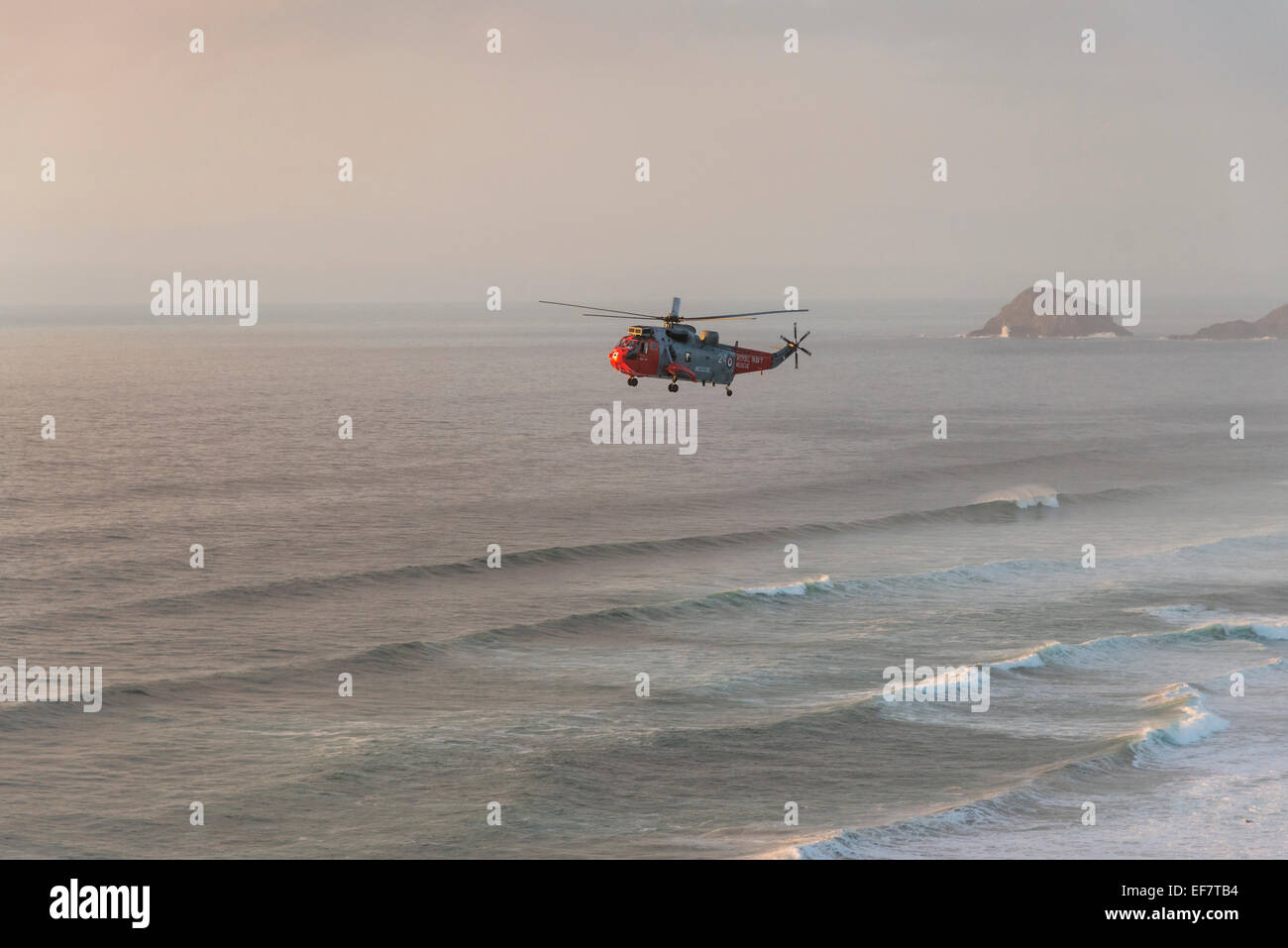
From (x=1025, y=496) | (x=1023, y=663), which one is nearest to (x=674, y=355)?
(x=1023, y=663)

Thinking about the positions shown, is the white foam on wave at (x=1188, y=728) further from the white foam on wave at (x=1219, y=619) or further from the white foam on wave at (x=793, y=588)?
the white foam on wave at (x=793, y=588)

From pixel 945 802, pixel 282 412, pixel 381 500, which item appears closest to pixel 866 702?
pixel 945 802

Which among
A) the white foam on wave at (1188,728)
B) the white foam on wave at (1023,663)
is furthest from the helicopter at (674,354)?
the white foam on wave at (1188,728)

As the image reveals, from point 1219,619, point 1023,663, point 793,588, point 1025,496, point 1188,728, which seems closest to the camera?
point 1188,728

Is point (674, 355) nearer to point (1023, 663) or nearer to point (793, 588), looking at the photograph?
point (793, 588)

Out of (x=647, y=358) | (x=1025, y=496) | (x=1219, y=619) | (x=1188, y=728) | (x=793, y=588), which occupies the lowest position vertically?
(x=1188, y=728)

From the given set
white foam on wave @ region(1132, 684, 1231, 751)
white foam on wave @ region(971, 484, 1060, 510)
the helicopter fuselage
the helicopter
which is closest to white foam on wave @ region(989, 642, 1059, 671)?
white foam on wave @ region(1132, 684, 1231, 751)
